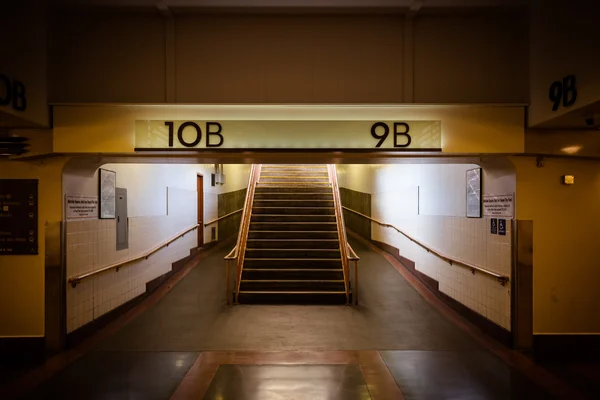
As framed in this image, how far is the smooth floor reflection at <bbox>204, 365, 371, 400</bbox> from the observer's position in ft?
12.6

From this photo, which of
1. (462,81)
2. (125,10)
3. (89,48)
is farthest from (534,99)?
(89,48)

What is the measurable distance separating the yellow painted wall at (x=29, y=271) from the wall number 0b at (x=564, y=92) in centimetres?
560

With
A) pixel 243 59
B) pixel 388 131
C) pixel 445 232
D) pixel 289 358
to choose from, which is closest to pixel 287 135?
pixel 243 59

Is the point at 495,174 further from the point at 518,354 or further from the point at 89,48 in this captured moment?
the point at 89,48

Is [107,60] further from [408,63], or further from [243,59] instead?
[408,63]

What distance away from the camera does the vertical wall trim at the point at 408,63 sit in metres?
4.70

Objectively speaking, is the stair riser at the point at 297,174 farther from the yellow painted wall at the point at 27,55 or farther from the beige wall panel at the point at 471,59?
the yellow painted wall at the point at 27,55

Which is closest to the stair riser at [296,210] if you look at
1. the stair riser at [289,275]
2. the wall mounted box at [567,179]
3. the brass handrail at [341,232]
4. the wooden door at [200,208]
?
the brass handrail at [341,232]

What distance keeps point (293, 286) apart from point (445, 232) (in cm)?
286

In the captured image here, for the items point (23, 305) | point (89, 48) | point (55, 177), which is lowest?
point (23, 305)

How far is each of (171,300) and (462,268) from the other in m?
4.95

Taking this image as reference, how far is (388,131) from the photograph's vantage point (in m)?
4.81

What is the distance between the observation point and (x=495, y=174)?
5496 mm

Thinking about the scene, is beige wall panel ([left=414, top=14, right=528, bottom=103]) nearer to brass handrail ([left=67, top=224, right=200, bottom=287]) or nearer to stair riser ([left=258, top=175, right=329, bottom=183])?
brass handrail ([left=67, top=224, right=200, bottom=287])
